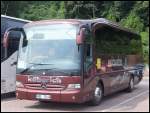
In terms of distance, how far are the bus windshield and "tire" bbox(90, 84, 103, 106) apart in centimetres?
149

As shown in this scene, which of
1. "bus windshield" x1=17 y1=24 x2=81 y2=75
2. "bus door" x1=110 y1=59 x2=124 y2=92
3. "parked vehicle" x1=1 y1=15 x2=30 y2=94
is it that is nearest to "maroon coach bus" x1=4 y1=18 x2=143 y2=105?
"bus windshield" x1=17 y1=24 x2=81 y2=75

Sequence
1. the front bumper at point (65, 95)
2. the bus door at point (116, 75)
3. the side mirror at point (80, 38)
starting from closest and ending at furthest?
the side mirror at point (80, 38) → the front bumper at point (65, 95) → the bus door at point (116, 75)

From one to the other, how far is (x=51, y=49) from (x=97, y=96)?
2.21 m

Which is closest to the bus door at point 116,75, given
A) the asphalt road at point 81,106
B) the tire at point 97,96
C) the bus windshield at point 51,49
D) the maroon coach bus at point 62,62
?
the asphalt road at point 81,106

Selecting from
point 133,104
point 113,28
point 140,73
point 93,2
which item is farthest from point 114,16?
point 133,104

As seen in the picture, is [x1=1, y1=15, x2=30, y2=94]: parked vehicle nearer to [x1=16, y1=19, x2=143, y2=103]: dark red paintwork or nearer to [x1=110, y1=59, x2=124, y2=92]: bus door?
[x1=16, y1=19, x2=143, y2=103]: dark red paintwork

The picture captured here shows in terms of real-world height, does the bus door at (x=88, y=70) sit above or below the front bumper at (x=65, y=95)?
above

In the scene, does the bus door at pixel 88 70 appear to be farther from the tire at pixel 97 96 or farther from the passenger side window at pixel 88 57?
the tire at pixel 97 96

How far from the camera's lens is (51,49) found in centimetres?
1504

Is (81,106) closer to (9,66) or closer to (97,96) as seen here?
(97,96)

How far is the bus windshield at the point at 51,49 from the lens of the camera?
14781mm

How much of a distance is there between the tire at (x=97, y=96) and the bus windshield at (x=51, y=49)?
149cm

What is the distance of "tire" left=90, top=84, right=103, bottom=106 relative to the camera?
15695 mm

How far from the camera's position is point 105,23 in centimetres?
1714
